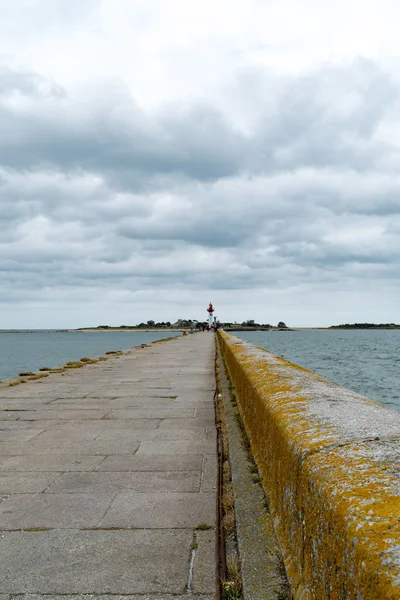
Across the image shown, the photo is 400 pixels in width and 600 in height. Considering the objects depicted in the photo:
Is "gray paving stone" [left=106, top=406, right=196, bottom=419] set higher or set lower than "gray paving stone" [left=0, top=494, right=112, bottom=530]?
higher

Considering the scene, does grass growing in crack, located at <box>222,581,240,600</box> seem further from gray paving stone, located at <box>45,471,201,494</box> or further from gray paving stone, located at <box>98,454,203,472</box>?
gray paving stone, located at <box>98,454,203,472</box>

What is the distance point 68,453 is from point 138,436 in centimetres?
98

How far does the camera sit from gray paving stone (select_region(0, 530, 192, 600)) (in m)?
2.46

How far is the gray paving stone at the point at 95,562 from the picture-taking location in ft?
8.07

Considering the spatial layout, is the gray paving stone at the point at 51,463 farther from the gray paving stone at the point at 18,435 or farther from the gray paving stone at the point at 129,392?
the gray paving stone at the point at 129,392

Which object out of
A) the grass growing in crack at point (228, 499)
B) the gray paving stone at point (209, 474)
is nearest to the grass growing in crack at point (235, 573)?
the grass growing in crack at point (228, 499)

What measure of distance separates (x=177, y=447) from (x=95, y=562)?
253 centimetres

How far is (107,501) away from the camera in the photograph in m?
3.60

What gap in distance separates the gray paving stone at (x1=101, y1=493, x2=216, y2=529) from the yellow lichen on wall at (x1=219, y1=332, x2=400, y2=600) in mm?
610

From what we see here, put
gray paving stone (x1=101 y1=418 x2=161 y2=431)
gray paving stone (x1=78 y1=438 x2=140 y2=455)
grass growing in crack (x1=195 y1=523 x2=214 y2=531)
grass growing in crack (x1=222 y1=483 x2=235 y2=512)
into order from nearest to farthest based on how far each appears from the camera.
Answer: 1. grass growing in crack (x1=195 y1=523 x2=214 y2=531)
2. grass growing in crack (x1=222 y1=483 x2=235 y2=512)
3. gray paving stone (x1=78 y1=438 x2=140 y2=455)
4. gray paving stone (x1=101 y1=418 x2=161 y2=431)

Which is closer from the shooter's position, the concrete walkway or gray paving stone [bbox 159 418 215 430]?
the concrete walkway

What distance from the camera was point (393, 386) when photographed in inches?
1118

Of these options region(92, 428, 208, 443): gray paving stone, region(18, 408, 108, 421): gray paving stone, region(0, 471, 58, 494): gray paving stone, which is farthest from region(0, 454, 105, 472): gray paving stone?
region(18, 408, 108, 421): gray paving stone

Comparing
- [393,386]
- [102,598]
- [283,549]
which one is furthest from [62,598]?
[393,386]
